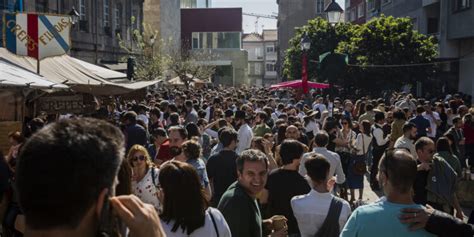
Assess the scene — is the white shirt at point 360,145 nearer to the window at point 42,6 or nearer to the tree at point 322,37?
the window at point 42,6

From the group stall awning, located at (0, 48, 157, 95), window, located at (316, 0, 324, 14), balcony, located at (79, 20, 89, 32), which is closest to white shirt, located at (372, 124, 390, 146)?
stall awning, located at (0, 48, 157, 95)

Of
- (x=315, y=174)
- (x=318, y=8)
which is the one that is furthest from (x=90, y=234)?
(x=318, y=8)

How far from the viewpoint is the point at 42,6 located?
25.8 meters

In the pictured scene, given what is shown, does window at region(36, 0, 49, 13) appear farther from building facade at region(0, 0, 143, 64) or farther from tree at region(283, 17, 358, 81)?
tree at region(283, 17, 358, 81)

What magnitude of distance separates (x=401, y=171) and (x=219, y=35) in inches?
2864

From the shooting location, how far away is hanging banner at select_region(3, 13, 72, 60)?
10688 mm

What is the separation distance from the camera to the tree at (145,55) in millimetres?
34375

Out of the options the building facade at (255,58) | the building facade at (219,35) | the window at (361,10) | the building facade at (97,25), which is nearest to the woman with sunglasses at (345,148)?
the building facade at (97,25)

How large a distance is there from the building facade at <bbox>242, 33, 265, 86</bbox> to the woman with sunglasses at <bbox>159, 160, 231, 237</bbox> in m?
117

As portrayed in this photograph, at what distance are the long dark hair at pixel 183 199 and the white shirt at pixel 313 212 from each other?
1224 millimetres

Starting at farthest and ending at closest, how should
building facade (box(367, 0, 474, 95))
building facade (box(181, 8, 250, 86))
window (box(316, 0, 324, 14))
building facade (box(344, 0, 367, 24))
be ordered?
1. window (box(316, 0, 324, 14))
2. building facade (box(181, 8, 250, 86))
3. building facade (box(344, 0, 367, 24))
4. building facade (box(367, 0, 474, 95))

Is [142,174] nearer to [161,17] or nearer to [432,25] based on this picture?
[432,25]

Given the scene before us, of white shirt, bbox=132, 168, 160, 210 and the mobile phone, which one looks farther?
white shirt, bbox=132, 168, 160, 210

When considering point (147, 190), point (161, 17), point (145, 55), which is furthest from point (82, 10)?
point (161, 17)
